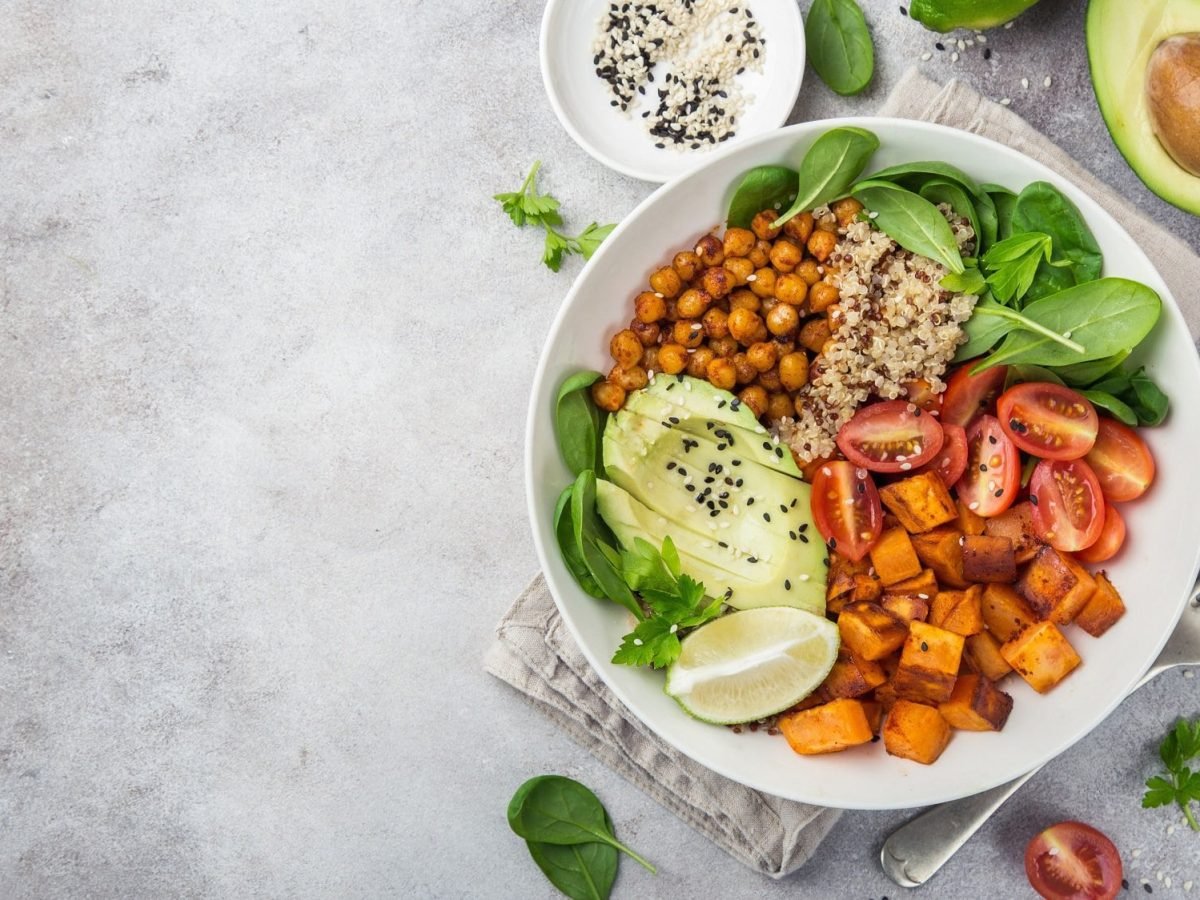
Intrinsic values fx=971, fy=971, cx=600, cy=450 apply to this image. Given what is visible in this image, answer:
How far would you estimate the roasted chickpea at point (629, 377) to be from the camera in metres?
1.91

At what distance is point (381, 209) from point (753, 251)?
89cm

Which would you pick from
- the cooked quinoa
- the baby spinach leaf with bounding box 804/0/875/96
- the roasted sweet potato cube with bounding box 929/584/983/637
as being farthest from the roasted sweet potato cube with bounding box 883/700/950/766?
the baby spinach leaf with bounding box 804/0/875/96

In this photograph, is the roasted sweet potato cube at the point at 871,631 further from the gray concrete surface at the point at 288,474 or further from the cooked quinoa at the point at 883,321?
the gray concrete surface at the point at 288,474

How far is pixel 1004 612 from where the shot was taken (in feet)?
6.14

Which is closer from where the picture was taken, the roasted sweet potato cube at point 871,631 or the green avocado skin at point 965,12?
the roasted sweet potato cube at point 871,631

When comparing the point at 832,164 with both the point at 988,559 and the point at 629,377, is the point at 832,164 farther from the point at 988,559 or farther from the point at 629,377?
the point at 988,559

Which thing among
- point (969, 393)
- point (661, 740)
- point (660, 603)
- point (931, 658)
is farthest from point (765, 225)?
point (661, 740)

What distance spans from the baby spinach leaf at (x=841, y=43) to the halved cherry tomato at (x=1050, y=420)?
0.79 metres

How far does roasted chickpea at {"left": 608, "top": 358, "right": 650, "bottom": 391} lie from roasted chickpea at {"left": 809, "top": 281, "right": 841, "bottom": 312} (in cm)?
36

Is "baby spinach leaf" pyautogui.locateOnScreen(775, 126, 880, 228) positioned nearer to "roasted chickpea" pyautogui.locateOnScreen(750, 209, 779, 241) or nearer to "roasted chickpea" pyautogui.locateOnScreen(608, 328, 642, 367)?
"roasted chickpea" pyautogui.locateOnScreen(750, 209, 779, 241)

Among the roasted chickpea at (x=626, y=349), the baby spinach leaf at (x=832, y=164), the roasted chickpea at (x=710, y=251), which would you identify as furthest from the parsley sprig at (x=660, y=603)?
the baby spinach leaf at (x=832, y=164)

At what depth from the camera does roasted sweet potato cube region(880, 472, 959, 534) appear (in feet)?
6.02

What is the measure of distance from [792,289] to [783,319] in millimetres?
59

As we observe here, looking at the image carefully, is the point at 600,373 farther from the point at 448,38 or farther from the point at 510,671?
the point at 448,38
